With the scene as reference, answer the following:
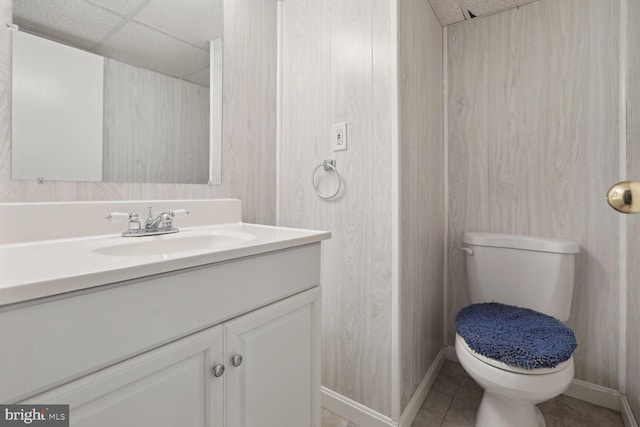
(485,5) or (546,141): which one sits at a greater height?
(485,5)

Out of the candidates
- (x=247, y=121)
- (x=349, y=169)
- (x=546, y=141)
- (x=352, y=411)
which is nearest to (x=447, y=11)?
(x=546, y=141)

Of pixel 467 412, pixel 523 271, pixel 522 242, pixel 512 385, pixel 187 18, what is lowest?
pixel 467 412

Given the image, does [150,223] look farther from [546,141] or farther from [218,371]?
[546,141]

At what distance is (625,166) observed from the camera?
1343 millimetres

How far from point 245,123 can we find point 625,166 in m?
1.76

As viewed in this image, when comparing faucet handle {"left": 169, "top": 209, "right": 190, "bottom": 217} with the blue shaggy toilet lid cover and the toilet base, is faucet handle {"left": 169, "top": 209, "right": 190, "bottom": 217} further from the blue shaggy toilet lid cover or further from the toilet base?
the toilet base

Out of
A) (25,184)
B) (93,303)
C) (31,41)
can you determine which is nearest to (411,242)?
(93,303)

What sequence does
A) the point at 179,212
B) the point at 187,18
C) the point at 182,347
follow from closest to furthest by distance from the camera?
1. the point at 182,347
2. the point at 179,212
3. the point at 187,18

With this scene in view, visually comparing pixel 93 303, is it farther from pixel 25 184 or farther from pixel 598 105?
pixel 598 105

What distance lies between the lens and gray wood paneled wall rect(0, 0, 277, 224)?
1304 millimetres

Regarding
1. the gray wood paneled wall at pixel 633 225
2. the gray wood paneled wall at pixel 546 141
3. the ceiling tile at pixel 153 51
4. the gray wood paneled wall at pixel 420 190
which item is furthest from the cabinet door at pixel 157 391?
the gray wood paneled wall at pixel 633 225

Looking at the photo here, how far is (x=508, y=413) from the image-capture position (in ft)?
3.79

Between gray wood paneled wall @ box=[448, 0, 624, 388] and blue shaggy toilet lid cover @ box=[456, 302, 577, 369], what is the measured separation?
0.45 meters

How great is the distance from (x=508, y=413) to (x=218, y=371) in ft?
3.76
